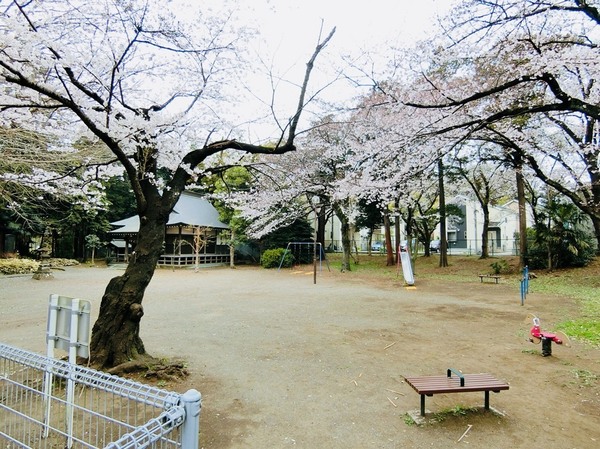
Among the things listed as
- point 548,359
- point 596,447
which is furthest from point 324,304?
point 596,447

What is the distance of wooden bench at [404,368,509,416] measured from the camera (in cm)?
327

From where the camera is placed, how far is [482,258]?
19797 millimetres

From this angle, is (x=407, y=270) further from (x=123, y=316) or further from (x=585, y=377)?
(x=123, y=316)

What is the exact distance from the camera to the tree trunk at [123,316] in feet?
14.2

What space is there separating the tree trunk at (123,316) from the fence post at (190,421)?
3169 millimetres

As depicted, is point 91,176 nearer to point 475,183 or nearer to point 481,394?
point 481,394

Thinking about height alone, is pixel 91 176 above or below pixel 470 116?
below

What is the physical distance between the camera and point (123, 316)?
4398 millimetres

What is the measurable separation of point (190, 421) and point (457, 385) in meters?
2.82

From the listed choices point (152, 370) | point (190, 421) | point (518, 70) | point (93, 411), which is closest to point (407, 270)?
point (518, 70)

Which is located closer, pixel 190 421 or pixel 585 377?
pixel 190 421

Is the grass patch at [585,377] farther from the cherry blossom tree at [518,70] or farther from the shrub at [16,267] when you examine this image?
the shrub at [16,267]

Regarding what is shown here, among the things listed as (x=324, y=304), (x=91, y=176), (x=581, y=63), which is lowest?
(x=324, y=304)

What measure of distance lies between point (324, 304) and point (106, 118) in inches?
281
